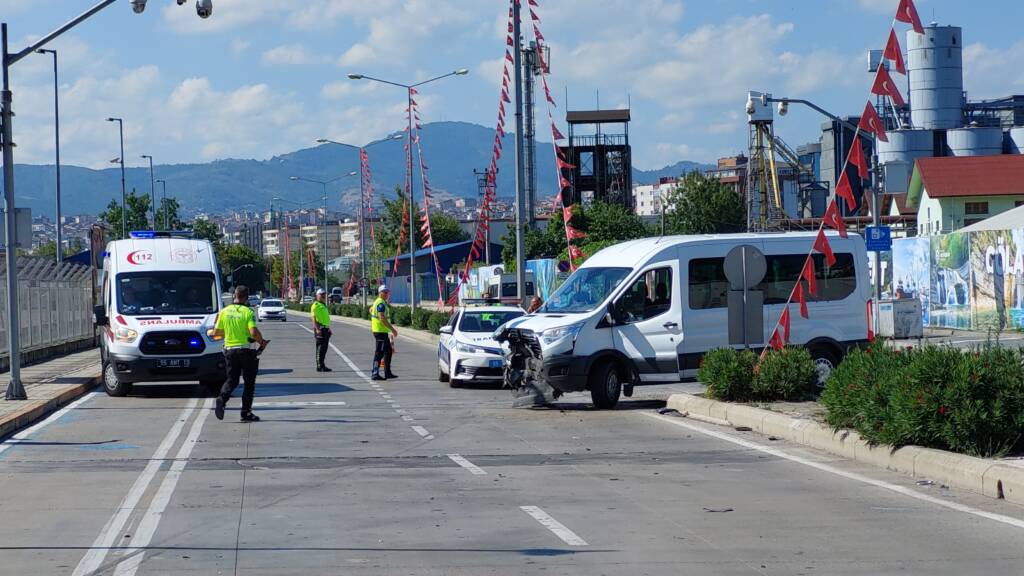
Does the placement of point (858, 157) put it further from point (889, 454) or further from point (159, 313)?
point (159, 313)

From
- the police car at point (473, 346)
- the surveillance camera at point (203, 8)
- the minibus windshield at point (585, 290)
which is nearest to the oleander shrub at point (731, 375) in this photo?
the minibus windshield at point (585, 290)

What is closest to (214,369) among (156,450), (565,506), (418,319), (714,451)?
(156,450)

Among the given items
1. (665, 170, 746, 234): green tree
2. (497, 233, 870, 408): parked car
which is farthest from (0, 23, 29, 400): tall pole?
(665, 170, 746, 234): green tree

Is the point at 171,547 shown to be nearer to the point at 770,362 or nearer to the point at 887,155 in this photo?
A: the point at 770,362

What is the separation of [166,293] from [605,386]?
9105 mm

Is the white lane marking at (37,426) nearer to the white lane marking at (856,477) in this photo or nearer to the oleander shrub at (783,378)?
the white lane marking at (856,477)

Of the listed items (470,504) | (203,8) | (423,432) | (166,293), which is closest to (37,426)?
(423,432)

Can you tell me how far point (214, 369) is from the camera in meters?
22.9

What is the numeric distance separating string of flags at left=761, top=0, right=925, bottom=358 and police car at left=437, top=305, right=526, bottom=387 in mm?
6014

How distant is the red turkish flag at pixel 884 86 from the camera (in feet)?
57.4

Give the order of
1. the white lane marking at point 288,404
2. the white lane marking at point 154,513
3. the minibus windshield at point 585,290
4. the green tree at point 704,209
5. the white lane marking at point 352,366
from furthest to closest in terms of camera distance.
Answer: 1. the green tree at point 704,209
2. the white lane marking at point 352,366
3. the white lane marking at point 288,404
4. the minibus windshield at point 585,290
5. the white lane marking at point 154,513

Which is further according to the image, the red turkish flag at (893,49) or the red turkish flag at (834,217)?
the red turkish flag at (834,217)

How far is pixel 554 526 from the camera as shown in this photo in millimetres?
9562

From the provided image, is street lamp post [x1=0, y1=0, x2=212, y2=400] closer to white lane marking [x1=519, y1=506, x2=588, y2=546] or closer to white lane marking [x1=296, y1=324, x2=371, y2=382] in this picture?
white lane marking [x1=296, y1=324, x2=371, y2=382]
